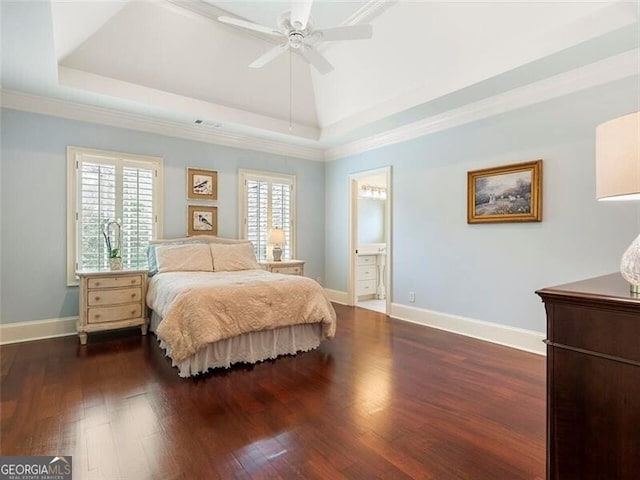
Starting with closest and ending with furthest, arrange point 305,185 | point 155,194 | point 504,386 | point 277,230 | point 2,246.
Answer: point 504,386
point 2,246
point 155,194
point 277,230
point 305,185

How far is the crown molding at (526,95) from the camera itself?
116 inches

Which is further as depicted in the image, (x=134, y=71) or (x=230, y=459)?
(x=134, y=71)

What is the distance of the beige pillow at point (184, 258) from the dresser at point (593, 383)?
12.7ft

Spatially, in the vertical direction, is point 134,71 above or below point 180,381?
above

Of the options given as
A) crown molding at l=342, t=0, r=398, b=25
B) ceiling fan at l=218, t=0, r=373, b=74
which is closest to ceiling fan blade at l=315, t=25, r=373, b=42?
ceiling fan at l=218, t=0, r=373, b=74

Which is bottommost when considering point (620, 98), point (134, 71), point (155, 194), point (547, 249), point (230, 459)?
point (230, 459)

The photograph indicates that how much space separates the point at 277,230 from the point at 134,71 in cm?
272

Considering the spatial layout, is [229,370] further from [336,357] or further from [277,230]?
[277,230]

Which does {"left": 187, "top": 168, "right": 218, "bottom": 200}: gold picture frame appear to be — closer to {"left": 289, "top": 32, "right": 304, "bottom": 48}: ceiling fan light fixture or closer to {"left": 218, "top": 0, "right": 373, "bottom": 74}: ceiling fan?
{"left": 218, "top": 0, "right": 373, "bottom": 74}: ceiling fan

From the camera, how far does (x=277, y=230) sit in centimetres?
532

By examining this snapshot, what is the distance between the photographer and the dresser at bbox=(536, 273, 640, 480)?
1093mm

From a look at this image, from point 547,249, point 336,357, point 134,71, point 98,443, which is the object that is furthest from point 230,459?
point 134,71

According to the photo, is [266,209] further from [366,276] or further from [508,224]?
[508,224]

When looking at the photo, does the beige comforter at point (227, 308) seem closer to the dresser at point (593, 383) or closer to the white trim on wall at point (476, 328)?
the white trim on wall at point (476, 328)
